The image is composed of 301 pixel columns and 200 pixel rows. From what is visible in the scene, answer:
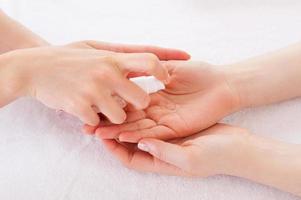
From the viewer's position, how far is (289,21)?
1.35m

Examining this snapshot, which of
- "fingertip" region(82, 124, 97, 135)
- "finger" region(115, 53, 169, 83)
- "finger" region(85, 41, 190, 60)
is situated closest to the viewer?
"finger" region(115, 53, 169, 83)

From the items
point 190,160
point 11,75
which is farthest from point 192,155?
point 11,75

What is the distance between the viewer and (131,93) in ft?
3.31

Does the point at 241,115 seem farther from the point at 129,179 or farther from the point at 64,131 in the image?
the point at 64,131

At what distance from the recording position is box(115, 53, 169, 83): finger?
0.97 m

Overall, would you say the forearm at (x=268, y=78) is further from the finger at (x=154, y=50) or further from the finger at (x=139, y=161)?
the finger at (x=139, y=161)

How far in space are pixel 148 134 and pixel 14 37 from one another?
479 mm

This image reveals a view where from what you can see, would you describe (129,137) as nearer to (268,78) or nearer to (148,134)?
(148,134)

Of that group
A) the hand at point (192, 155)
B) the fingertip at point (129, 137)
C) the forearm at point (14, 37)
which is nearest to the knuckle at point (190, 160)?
the hand at point (192, 155)

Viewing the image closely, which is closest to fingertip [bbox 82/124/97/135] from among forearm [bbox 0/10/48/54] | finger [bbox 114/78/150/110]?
finger [bbox 114/78/150/110]

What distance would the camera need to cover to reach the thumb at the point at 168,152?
102cm

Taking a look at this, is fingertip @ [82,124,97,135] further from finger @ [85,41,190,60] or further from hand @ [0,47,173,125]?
finger @ [85,41,190,60]

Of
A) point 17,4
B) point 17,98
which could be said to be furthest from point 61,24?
point 17,98

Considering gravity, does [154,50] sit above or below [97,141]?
→ above
